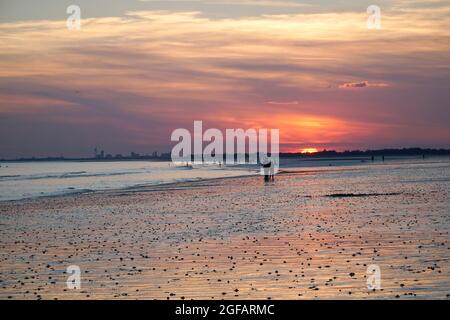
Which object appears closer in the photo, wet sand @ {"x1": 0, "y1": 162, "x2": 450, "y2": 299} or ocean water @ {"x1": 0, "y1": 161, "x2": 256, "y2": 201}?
wet sand @ {"x1": 0, "y1": 162, "x2": 450, "y2": 299}

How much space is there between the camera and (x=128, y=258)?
24016mm

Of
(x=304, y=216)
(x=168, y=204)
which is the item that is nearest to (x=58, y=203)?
(x=168, y=204)

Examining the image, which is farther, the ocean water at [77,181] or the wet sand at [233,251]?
the ocean water at [77,181]

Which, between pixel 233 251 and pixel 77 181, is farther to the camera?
pixel 77 181

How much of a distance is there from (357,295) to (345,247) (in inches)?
313

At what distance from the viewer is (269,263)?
21891mm

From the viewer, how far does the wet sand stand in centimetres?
1828

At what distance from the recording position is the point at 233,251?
24.8 meters

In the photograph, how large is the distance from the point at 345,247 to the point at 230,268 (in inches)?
223

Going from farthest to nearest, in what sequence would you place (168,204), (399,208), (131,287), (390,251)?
(168,204), (399,208), (390,251), (131,287)

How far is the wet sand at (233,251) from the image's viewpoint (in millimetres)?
18281

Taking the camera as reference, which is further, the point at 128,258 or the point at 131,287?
the point at 128,258
